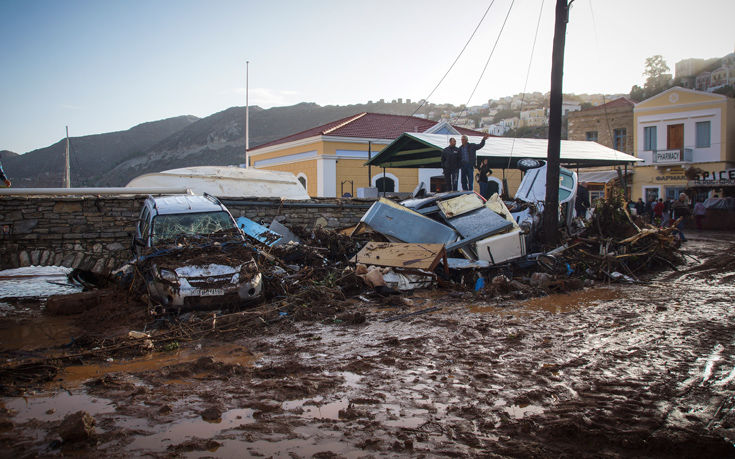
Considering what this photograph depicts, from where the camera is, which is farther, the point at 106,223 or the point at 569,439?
the point at 106,223

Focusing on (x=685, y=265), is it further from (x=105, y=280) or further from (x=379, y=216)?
(x=105, y=280)

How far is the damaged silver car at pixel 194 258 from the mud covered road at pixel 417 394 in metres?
1.16

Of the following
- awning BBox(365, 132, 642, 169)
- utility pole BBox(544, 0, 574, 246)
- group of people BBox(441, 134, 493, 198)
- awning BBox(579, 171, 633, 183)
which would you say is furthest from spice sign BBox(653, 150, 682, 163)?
utility pole BBox(544, 0, 574, 246)

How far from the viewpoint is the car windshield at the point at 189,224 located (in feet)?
28.1

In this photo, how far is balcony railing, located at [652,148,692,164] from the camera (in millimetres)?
34375

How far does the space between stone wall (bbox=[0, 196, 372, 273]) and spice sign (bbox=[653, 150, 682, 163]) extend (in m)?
36.0

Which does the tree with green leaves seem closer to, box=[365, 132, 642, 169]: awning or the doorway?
the doorway

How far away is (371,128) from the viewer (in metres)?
28.4

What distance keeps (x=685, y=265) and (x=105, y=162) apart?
8755 cm

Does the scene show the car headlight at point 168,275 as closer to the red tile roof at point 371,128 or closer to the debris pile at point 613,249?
the debris pile at point 613,249

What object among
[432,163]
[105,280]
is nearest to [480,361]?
[105,280]

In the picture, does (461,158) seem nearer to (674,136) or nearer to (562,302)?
(562,302)

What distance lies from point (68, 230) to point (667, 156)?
123ft

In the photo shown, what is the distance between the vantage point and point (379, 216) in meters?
11.0
